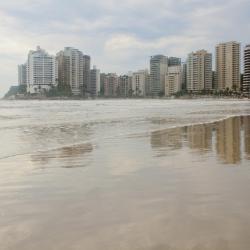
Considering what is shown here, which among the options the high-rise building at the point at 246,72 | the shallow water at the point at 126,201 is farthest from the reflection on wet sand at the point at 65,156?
the high-rise building at the point at 246,72

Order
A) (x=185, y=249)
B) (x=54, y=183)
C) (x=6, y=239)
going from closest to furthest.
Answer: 1. (x=185, y=249)
2. (x=6, y=239)
3. (x=54, y=183)

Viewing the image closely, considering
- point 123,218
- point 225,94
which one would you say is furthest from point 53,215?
point 225,94

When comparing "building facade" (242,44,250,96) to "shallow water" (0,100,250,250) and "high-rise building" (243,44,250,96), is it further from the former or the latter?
"shallow water" (0,100,250,250)

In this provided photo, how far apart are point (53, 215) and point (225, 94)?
20030 cm

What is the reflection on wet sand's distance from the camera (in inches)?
384

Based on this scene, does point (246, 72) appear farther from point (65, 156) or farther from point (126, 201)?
point (126, 201)

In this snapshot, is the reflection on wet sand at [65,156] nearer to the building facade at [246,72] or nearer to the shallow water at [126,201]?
the shallow water at [126,201]

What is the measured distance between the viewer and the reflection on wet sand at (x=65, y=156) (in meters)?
9.76

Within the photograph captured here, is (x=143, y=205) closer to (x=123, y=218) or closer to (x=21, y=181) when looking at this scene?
(x=123, y=218)

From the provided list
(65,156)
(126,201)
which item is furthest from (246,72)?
(126,201)

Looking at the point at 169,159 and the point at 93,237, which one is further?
the point at 169,159

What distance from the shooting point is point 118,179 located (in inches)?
302

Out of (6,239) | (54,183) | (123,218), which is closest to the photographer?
(6,239)

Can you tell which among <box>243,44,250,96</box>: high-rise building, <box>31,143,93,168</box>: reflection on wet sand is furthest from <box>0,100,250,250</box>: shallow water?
<box>243,44,250,96</box>: high-rise building
